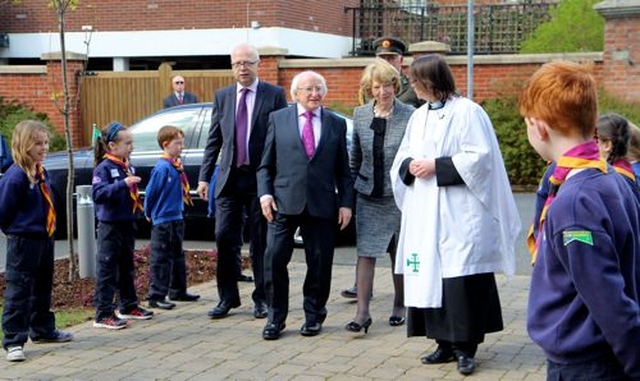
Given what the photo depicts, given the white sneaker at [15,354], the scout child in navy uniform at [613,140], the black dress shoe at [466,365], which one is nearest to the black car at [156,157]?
the white sneaker at [15,354]

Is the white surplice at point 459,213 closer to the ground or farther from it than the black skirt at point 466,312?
farther from it

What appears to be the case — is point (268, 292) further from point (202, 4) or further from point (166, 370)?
point (202, 4)

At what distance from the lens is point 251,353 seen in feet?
21.1

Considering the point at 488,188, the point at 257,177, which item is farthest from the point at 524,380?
the point at 257,177

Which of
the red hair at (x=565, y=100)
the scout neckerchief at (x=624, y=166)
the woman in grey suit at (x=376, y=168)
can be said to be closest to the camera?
the red hair at (x=565, y=100)

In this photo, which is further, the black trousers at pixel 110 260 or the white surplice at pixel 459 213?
the black trousers at pixel 110 260

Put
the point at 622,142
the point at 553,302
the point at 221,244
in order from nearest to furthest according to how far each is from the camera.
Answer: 1. the point at 553,302
2. the point at 622,142
3. the point at 221,244

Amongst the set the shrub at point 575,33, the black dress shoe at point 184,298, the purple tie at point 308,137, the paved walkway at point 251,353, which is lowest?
the paved walkway at point 251,353

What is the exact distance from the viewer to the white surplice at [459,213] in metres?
5.79

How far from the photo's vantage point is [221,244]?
24.7 feet

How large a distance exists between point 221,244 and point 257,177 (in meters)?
0.76

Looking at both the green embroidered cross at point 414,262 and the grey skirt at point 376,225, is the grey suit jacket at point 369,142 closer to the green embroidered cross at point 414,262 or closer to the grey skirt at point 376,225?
the grey skirt at point 376,225

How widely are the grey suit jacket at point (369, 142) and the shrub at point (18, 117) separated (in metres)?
12.7

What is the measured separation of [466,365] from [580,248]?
10.00 feet
